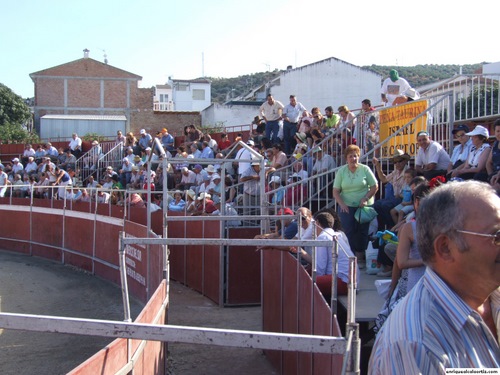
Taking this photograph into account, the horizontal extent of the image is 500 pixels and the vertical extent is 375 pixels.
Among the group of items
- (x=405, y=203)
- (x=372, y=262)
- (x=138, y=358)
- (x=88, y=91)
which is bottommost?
(x=138, y=358)

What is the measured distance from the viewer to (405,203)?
8531 mm

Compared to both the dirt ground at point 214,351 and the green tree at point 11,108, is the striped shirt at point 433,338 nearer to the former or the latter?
the dirt ground at point 214,351

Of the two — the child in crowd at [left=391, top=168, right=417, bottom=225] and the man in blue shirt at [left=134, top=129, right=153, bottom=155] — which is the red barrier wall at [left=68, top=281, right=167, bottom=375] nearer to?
the child in crowd at [left=391, top=168, right=417, bottom=225]

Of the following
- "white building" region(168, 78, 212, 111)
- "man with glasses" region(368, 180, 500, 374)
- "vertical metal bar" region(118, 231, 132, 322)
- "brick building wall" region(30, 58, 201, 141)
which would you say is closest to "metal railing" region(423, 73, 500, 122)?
"vertical metal bar" region(118, 231, 132, 322)

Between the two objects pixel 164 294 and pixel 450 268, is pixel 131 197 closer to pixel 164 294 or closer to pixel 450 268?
pixel 164 294

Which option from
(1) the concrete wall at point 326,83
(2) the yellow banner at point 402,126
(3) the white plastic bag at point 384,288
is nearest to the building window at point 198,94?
(1) the concrete wall at point 326,83

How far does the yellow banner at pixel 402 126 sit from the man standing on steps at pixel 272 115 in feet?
20.3

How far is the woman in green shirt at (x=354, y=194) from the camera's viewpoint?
9.10 meters

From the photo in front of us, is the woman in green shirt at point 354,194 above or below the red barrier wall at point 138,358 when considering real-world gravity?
above

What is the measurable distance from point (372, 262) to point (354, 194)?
1.22 metres

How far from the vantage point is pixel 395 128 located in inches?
443

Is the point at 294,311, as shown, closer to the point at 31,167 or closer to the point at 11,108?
the point at 31,167

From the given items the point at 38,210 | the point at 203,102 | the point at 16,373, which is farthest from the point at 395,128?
the point at 203,102

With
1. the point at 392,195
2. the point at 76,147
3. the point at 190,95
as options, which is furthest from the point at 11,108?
the point at 392,195
